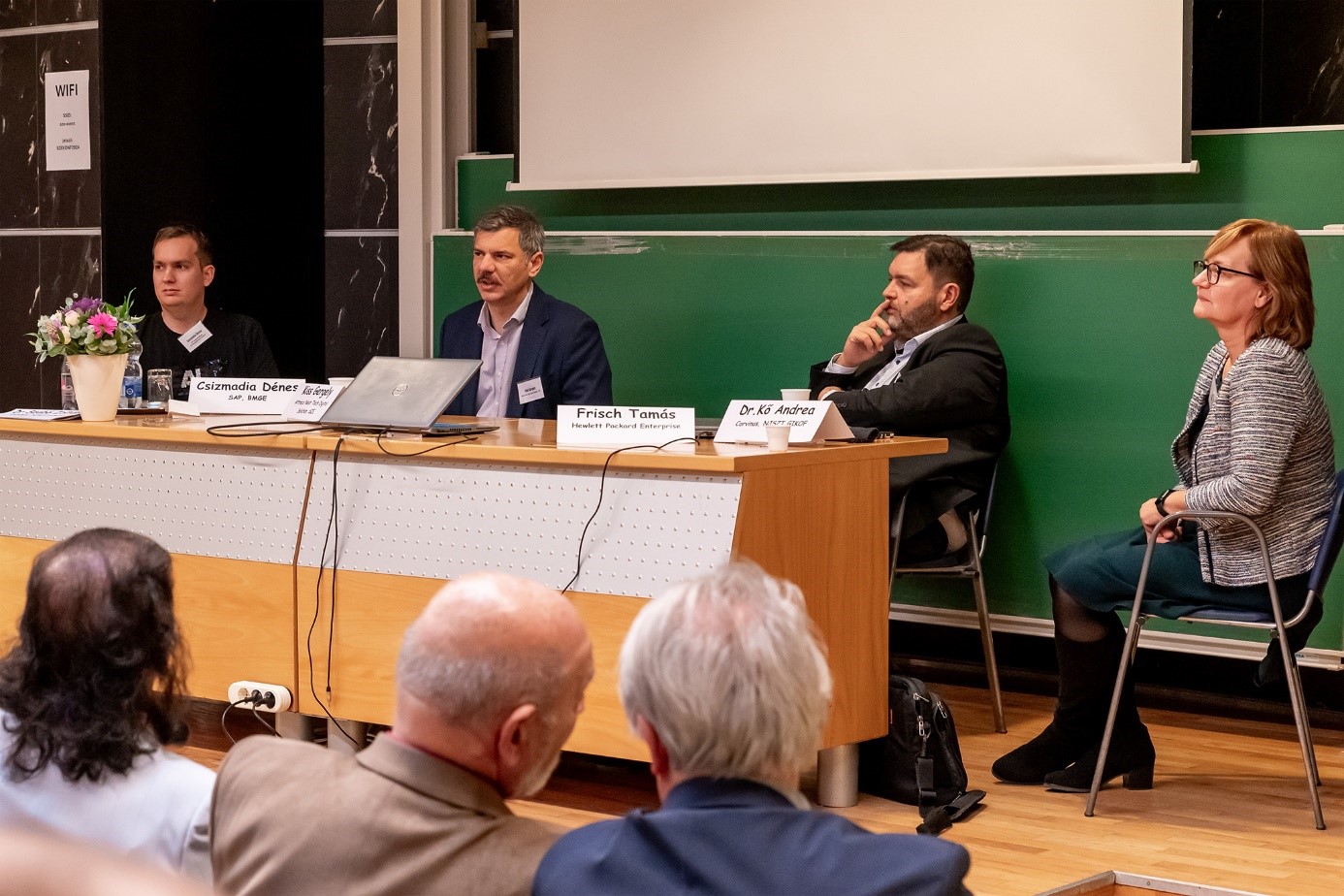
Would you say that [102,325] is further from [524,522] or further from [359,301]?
[359,301]

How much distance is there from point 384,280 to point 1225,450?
11.4ft

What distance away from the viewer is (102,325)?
376 cm

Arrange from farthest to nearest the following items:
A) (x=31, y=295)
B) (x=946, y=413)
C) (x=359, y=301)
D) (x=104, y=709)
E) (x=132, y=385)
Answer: (x=359, y=301)
(x=31, y=295)
(x=132, y=385)
(x=946, y=413)
(x=104, y=709)

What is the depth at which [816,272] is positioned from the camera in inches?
186

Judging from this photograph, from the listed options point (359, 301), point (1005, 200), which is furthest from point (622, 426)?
point (359, 301)

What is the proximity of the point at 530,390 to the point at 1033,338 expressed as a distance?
1.43m

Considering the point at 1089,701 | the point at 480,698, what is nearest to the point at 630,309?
the point at 1089,701

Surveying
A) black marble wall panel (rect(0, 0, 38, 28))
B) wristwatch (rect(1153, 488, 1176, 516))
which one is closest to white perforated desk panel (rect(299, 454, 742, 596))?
wristwatch (rect(1153, 488, 1176, 516))

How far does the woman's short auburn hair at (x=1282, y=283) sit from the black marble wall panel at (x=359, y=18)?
3509mm

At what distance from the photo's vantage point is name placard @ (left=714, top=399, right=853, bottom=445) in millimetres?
3197

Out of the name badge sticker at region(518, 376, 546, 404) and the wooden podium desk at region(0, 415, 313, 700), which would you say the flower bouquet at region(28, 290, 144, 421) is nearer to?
the wooden podium desk at region(0, 415, 313, 700)

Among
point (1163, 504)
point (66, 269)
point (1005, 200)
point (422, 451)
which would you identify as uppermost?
point (1005, 200)

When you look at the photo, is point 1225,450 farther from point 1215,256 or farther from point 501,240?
point 501,240

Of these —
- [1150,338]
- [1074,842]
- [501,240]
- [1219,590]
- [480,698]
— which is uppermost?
[501,240]
